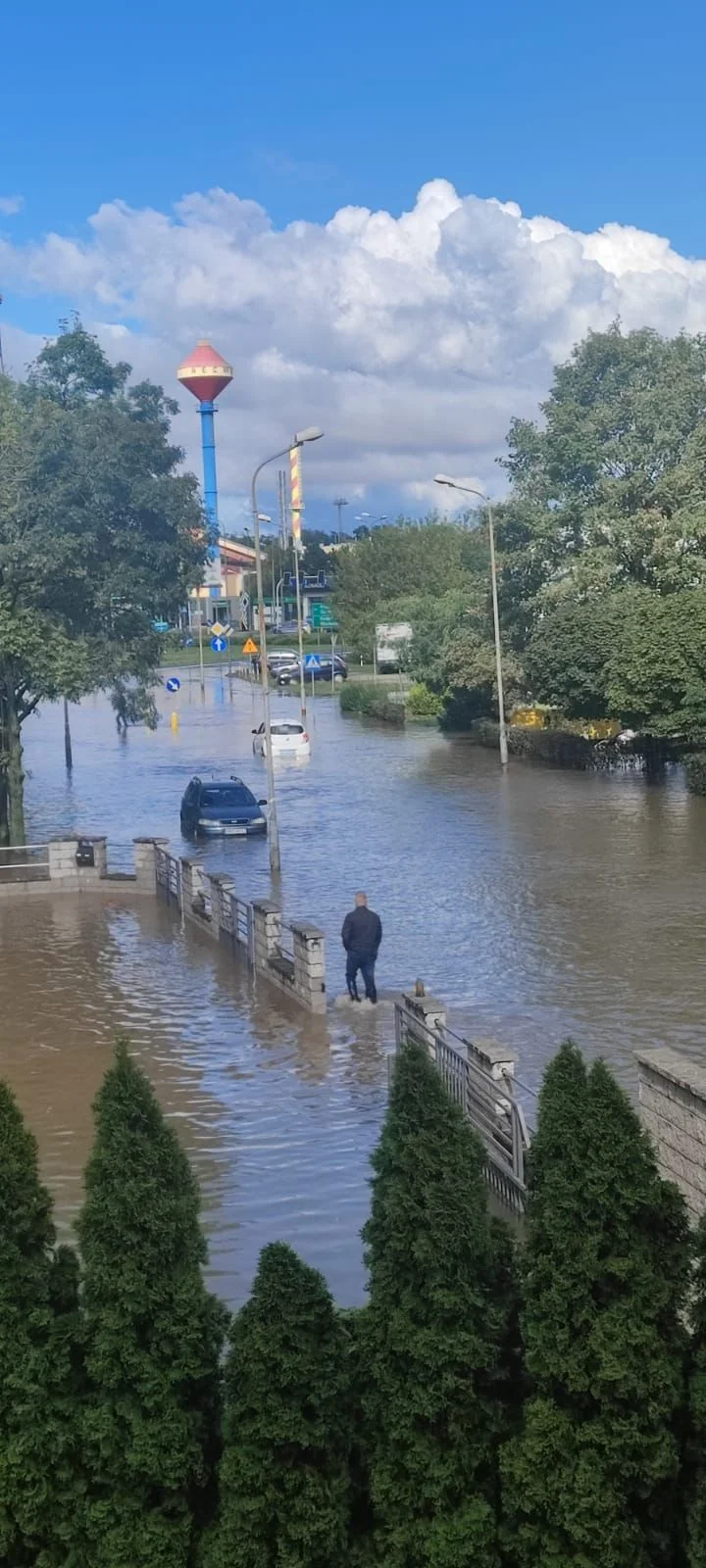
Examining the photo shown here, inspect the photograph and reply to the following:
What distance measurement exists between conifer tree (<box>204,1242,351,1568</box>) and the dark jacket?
451 inches

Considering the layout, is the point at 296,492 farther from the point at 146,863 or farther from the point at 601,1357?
the point at 601,1357

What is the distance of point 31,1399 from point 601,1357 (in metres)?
2.18

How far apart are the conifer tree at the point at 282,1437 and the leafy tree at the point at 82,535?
2389cm

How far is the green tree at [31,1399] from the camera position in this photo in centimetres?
629

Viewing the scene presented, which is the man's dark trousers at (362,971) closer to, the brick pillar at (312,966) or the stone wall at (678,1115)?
the brick pillar at (312,966)

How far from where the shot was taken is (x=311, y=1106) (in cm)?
1459

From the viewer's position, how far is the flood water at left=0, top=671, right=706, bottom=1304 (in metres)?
13.0

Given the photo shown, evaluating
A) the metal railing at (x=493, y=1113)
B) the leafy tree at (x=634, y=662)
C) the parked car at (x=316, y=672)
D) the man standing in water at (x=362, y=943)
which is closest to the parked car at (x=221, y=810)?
the leafy tree at (x=634, y=662)

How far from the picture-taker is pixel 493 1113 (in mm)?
11922

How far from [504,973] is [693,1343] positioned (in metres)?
13.6

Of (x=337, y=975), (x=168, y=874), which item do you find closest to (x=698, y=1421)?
(x=337, y=975)

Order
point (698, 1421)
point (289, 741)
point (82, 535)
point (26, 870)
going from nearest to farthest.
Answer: point (698, 1421) → point (26, 870) → point (82, 535) → point (289, 741)

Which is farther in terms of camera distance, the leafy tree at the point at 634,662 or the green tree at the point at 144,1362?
the leafy tree at the point at 634,662

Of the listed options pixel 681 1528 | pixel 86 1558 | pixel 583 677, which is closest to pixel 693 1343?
pixel 681 1528
